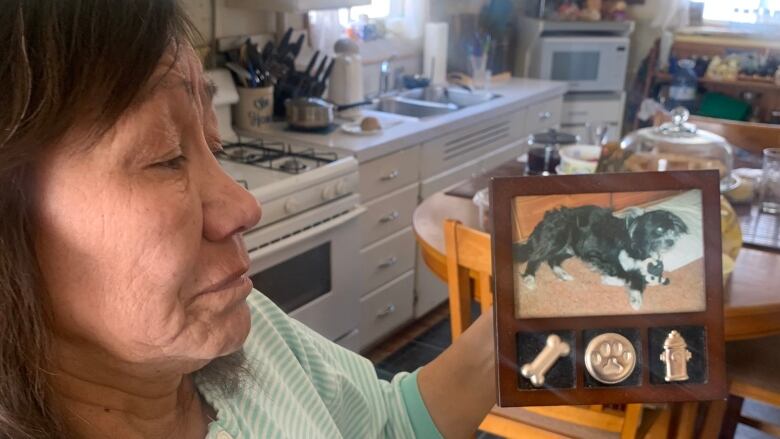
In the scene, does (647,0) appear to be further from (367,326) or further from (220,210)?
(220,210)

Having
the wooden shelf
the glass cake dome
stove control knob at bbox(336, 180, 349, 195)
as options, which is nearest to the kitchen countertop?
stove control knob at bbox(336, 180, 349, 195)

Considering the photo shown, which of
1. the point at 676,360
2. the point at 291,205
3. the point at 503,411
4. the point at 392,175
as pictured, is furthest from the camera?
the point at 392,175

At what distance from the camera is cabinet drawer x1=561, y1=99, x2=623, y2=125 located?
3980 millimetres

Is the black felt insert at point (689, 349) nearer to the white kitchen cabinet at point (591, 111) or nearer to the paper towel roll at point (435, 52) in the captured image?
the paper towel roll at point (435, 52)

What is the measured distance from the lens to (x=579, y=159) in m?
2.02

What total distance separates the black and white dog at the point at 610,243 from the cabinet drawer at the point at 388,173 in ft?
5.26

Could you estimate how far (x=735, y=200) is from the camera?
189 cm

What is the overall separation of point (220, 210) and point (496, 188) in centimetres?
34

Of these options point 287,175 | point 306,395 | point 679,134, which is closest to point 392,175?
point 287,175

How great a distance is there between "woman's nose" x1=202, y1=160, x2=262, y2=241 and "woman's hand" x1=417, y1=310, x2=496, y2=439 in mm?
471

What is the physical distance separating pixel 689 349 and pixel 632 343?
0.07 metres

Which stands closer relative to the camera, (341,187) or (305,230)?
(305,230)

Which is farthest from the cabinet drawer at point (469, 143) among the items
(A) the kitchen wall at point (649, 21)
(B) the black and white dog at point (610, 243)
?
(B) the black and white dog at point (610, 243)

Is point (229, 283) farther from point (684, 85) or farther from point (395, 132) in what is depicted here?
point (684, 85)
